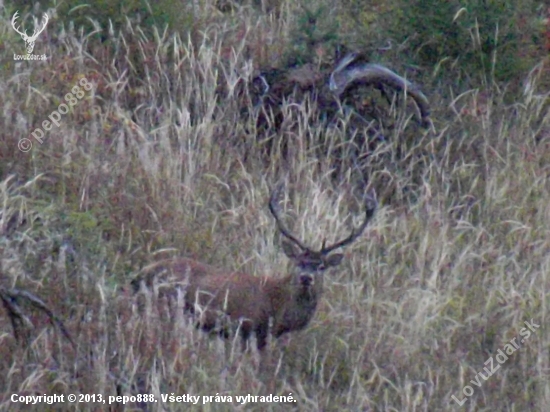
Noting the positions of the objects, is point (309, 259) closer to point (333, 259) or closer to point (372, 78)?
point (333, 259)

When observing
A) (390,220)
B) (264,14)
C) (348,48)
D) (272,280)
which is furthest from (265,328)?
(264,14)

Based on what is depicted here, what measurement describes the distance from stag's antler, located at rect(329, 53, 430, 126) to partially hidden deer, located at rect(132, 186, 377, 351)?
223cm

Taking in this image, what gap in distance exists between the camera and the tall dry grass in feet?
19.2

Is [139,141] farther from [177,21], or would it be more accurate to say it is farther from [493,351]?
[493,351]

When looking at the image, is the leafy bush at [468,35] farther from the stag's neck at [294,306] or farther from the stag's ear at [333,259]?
the stag's neck at [294,306]

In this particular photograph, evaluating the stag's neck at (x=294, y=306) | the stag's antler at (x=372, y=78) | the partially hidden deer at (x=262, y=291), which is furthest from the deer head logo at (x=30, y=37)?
the stag's neck at (x=294, y=306)

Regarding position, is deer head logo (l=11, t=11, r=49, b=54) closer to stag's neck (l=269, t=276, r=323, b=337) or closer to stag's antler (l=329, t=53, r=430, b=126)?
stag's antler (l=329, t=53, r=430, b=126)

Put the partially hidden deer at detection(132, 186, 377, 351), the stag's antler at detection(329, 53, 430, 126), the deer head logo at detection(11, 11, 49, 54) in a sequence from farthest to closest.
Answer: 1. the stag's antler at detection(329, 53, 430, 126)
2. the deer head logo at detection(11, 11, 49, 54)
3. the partially hidden deer at detection(132, 186, 377, 351)

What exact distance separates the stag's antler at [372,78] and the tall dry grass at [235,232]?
9.1 inches

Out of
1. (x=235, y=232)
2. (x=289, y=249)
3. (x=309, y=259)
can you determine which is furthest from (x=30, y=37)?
(x=309, y=259)

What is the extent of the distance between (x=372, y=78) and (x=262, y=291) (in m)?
2.69

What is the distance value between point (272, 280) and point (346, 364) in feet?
2.18

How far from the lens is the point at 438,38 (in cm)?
905

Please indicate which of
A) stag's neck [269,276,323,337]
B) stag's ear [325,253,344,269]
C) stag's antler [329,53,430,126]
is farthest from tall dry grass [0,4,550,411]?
stag's ear [325,253,344,269]
